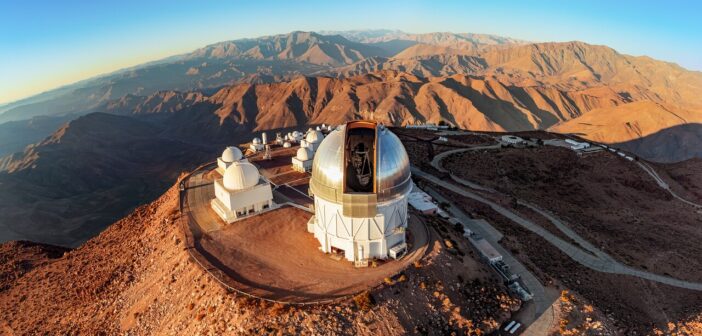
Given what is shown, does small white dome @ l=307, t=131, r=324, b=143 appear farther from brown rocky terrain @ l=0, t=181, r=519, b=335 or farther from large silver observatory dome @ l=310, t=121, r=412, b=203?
large silver observatory dome @ l=310, t=121, r=412, b=203

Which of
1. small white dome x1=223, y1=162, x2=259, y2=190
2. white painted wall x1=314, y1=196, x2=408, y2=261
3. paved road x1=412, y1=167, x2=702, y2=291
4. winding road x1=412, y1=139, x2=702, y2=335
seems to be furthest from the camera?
small white dome x1=223, y1=162, x2=259, y2=190

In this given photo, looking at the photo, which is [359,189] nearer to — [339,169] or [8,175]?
[339,169]

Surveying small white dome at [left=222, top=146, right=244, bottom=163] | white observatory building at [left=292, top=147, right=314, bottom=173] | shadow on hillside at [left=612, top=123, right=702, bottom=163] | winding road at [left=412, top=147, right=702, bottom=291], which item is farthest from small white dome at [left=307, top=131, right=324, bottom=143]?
shadow on hillside at [left=612, top=123, right=702, bottom=163]

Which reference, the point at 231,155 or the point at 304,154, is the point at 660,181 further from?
the point at 231,155

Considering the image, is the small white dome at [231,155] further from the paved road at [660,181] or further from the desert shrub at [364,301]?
the paved road at [660,181]

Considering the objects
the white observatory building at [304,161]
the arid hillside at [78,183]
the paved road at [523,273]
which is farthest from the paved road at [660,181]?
the arid hillside at [78,183]

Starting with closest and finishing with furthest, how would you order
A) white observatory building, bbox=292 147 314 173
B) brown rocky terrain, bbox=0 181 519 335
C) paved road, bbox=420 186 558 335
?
brown rocky terrain, bbox=0 181 519 335
paved road, bbox=420 186 558 335
white observatory building, bbox=292 147 314 173
